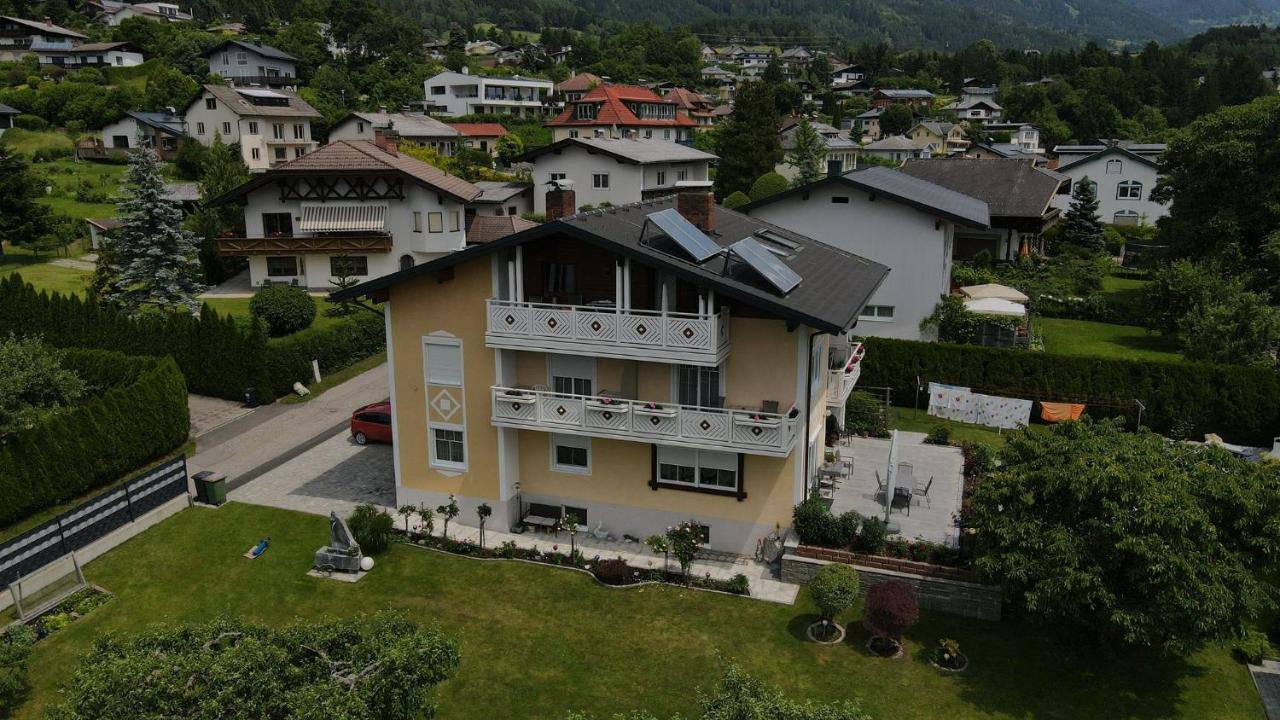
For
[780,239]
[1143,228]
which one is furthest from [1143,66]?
[780,239]

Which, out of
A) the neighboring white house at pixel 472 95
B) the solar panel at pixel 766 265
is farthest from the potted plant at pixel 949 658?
the neighboring white house at pixel 472 95

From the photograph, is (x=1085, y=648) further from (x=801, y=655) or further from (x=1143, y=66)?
(x=1143, y=66)

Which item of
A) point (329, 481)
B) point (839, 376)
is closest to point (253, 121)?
point (329, 481)

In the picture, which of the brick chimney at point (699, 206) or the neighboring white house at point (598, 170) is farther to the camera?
the neighboring white house at point (598, 170)

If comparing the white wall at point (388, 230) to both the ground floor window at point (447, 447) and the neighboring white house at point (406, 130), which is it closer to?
the ground floor window at point (447, 447)

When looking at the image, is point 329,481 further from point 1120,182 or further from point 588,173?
point 1120,182

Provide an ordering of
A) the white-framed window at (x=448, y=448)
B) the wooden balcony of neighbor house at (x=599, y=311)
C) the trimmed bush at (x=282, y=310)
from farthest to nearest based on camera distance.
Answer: the trimmed bush at (x=282, y=310), the white-framed window at (x=448, y=448), the wooden balcony of neighbor house at (x=599, y=311)

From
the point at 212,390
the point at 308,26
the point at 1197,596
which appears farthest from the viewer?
the point at 308,26
